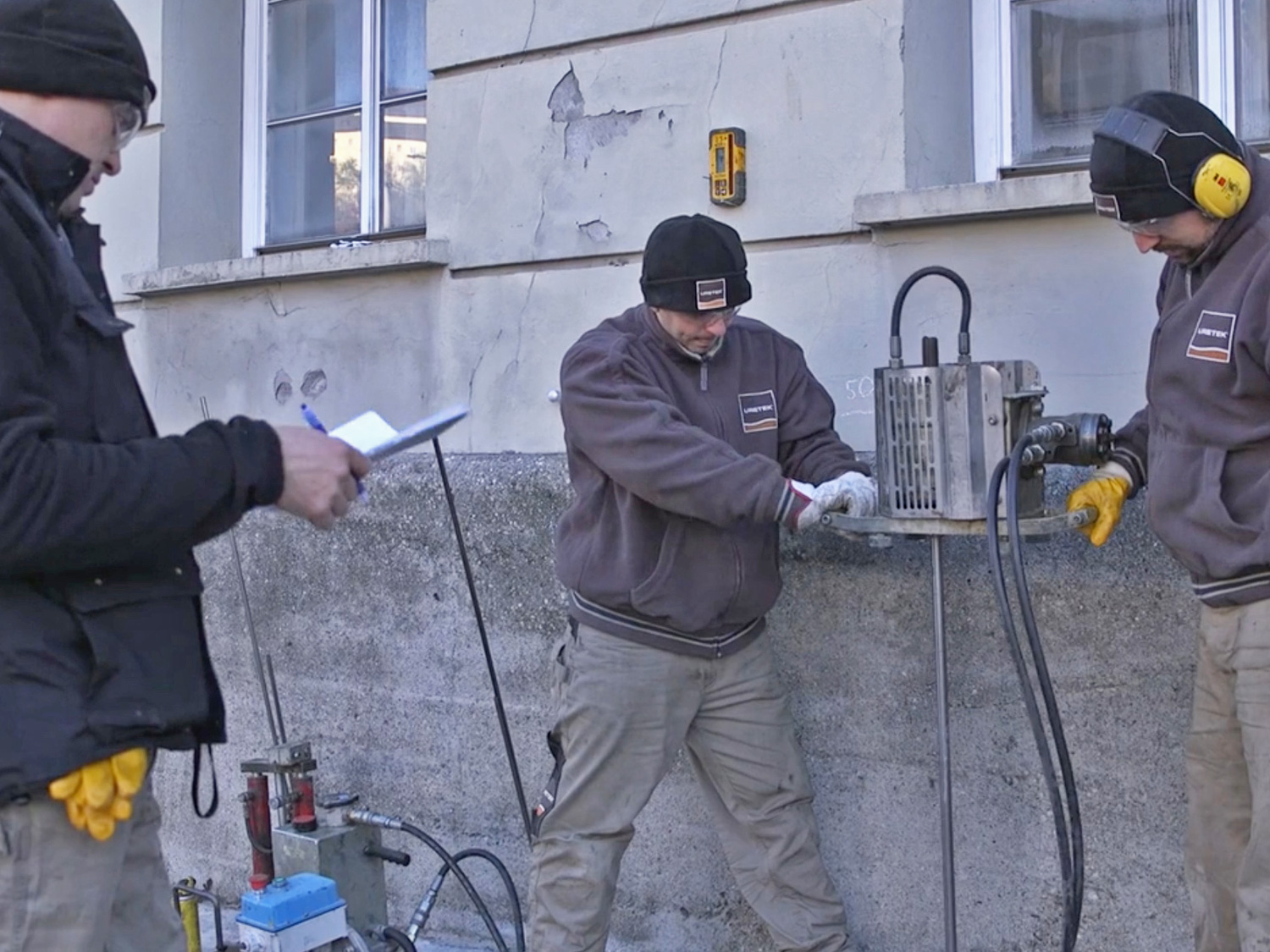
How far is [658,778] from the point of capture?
3.51m

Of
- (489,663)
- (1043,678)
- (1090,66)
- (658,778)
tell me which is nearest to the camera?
(1043,678)

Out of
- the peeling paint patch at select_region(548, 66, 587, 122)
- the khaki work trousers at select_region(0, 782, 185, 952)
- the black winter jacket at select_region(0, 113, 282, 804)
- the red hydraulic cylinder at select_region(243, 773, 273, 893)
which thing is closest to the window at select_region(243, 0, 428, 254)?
the peeling paint patch at select_region(548, 66, 587, 122)

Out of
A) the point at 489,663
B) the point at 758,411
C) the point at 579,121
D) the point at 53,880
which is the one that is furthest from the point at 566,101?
the point at 53,880

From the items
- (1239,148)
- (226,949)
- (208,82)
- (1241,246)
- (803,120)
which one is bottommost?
(226,949)

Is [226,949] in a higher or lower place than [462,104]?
lower

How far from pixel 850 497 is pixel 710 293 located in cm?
57

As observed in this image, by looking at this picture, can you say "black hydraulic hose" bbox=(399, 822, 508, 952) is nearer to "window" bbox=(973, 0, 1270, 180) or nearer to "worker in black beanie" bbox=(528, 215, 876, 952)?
"worker in black beanie" bbox=(528, 215, 876, 952)

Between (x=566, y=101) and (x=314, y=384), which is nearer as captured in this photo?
(x=566, y=101)

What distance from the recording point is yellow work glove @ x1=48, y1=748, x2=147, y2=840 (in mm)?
2066

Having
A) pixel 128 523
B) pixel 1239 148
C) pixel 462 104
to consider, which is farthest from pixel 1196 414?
pixel 462 104

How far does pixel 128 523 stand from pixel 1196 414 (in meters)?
1.98

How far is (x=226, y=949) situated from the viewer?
426cm

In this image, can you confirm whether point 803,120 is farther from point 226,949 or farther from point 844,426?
point 226,949

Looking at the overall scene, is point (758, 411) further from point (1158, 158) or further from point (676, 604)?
point (1158, 158)
